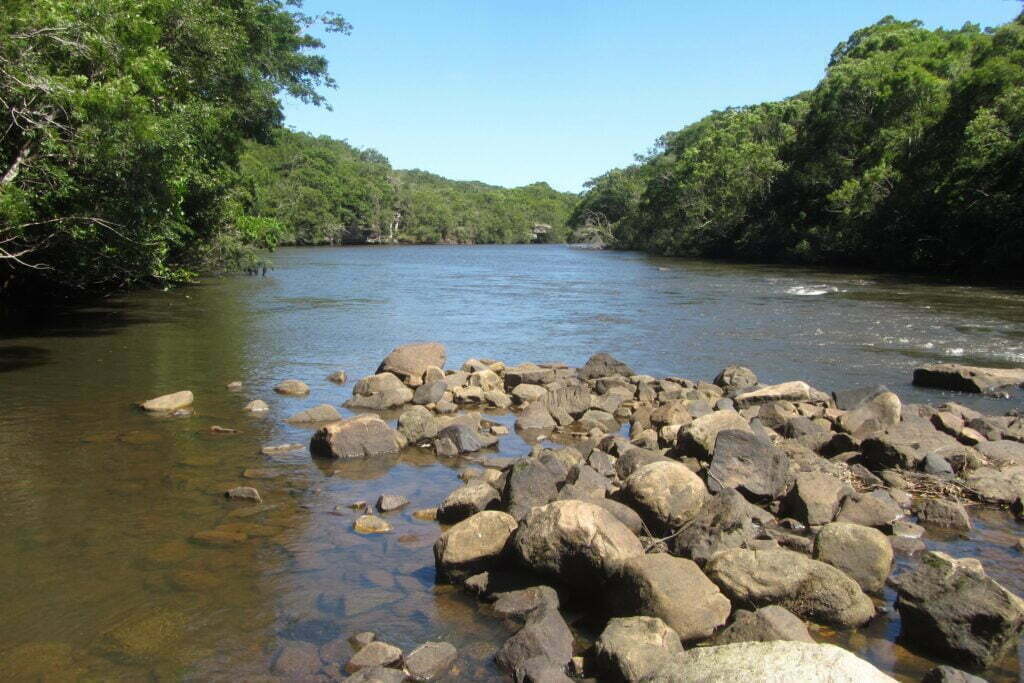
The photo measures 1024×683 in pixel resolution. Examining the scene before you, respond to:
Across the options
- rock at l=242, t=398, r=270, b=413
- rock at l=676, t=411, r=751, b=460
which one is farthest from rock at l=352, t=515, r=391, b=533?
rock at l=242, t=398, r=270, b=413

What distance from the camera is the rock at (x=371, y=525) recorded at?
667 cm

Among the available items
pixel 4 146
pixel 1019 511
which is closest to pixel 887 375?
pixel 1019 511

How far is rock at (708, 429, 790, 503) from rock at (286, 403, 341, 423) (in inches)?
205

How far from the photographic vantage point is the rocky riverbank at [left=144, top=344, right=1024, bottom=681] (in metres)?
4.64

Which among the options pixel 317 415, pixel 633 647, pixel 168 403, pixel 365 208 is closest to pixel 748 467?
pixel 633 647

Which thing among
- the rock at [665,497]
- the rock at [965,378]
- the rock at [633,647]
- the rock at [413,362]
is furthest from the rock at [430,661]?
the rock at [965,378]

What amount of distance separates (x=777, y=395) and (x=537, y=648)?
7636mm

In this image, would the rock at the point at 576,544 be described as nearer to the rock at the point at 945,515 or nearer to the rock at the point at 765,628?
the rock at the point at 765,628

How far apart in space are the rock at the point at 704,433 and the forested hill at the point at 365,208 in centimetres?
7139

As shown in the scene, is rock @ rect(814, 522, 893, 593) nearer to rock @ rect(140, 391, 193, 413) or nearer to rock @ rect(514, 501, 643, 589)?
rock @ rect(514, 501, 643, 589)

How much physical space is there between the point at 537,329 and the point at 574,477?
46.1ft

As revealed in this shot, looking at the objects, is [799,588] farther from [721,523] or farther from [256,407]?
[256,407]

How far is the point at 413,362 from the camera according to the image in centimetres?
1298

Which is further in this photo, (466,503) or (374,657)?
(466,503)
